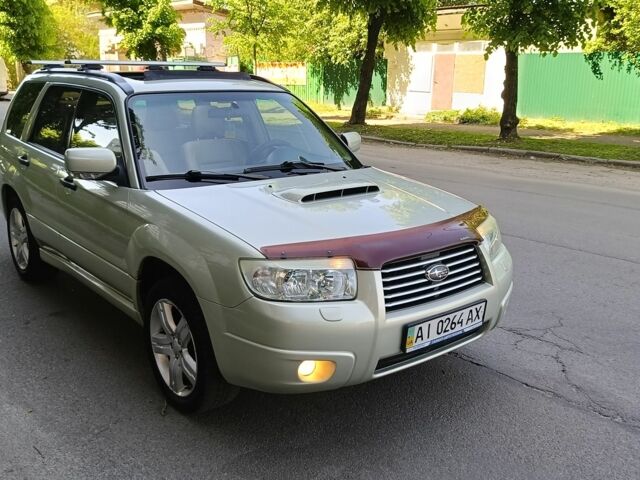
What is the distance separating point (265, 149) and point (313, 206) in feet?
3.34

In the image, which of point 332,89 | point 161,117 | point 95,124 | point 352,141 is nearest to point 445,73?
point 332,89

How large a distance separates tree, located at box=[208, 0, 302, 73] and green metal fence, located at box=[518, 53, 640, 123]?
11297 millimetres

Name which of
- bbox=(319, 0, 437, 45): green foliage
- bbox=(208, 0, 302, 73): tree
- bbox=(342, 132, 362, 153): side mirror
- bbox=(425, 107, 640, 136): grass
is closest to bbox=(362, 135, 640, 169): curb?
bbox=(319, 0, 437, 45): green foliage

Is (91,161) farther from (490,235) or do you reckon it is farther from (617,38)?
(617,38)

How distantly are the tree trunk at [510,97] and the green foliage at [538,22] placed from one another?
0.61 meters

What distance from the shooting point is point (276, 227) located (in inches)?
117

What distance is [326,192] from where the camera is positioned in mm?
3449

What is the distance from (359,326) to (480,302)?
787 mm

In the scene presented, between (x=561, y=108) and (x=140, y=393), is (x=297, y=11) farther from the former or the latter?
Result: (x=140, y=393)

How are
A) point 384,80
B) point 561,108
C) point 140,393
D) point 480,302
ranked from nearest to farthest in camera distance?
point 480,302
point 140,393
point 561,108
point 384,80

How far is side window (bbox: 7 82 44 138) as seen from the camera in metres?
5.19

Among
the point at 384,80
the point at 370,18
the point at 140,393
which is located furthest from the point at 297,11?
the point at 140,393

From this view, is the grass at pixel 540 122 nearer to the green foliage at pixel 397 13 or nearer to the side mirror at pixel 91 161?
the green foliage at pixel 397 13

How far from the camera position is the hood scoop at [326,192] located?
3.36 meters
